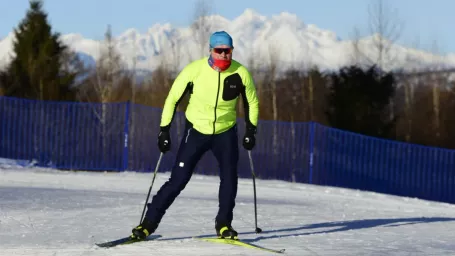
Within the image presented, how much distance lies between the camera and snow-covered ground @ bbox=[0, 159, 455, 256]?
21.1 ft

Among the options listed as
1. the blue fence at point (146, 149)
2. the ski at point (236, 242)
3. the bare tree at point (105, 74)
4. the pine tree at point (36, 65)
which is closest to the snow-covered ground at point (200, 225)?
the ski at point (236, 242)

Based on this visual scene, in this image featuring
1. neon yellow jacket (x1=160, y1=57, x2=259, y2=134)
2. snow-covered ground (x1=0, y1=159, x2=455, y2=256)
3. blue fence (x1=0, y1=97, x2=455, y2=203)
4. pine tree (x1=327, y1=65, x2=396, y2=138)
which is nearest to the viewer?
snow-covered ground (x1=0, y1=159, x2=455, y2=256)

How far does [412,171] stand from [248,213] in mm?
11991

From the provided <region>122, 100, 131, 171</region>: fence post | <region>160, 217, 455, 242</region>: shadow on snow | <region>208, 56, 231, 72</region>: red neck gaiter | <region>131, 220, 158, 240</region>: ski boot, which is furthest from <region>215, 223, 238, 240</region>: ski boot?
<region>122, 100, 131, 171</region>: fence post

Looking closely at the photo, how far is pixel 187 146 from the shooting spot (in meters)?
6.85

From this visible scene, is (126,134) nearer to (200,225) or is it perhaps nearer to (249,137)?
(200,225)

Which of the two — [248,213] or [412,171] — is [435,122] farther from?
[248,213]

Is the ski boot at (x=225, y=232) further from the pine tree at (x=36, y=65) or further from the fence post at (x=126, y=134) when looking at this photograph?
the pine tree at (x=36, y=65)

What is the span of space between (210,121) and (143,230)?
3.33ft

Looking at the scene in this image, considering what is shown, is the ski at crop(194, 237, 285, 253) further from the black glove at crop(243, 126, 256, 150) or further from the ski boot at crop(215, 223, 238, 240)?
the black glove at crop(243, 126, 256, 150)

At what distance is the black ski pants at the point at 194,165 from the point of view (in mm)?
6797

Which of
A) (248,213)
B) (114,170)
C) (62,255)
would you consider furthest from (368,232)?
(114,170)

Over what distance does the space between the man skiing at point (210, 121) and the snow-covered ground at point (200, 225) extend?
32 cm

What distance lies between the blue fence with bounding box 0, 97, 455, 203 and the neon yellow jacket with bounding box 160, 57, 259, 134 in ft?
44.8
